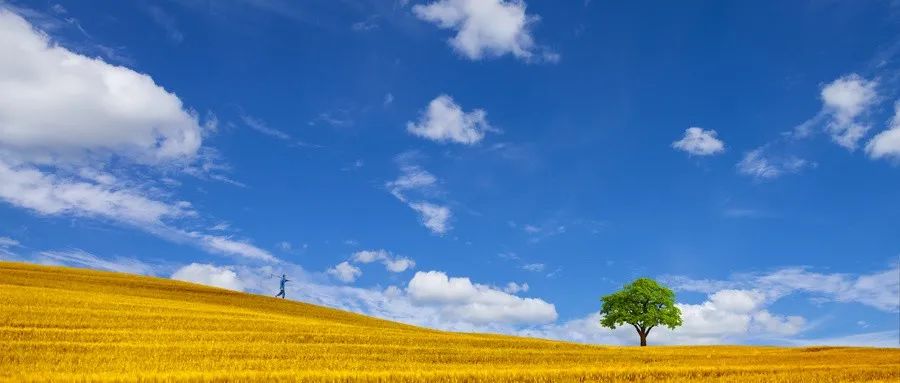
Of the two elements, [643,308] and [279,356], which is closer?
[279,356]

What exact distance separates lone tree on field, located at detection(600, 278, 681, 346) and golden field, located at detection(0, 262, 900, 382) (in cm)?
3714

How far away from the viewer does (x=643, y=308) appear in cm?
7456

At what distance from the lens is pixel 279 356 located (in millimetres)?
24656

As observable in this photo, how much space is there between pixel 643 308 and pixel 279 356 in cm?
5740

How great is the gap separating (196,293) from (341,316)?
14.2m

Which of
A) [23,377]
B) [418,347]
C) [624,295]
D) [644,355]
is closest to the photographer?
[23,377]

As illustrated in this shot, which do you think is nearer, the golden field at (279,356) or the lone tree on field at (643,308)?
the golden field at (279,356)

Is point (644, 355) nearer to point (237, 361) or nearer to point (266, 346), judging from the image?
point (266, 346)

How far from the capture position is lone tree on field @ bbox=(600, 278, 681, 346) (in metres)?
73.3

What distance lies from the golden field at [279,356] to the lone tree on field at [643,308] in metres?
37.1

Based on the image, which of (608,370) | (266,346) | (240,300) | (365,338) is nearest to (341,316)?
(240,300)

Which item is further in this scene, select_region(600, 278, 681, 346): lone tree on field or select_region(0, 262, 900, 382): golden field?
select_region(600, 278, 681, 346): lone tree on field

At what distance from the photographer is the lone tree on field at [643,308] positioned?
73.3 metres

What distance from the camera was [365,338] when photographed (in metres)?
32.8
